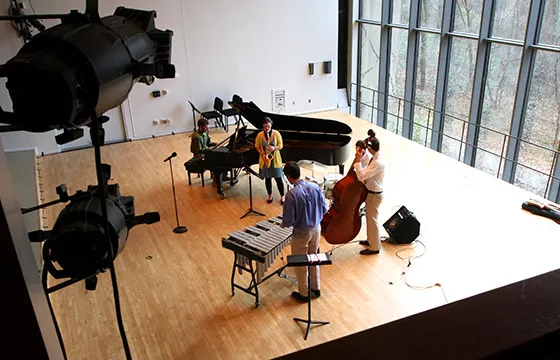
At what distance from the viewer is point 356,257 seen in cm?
767

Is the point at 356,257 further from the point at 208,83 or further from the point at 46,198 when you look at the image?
the point at 208,83

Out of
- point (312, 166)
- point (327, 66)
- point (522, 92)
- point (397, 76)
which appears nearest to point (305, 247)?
point (312, 166)

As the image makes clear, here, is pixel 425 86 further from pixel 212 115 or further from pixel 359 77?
pixel 212 115

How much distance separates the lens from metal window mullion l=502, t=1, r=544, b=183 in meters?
10.1

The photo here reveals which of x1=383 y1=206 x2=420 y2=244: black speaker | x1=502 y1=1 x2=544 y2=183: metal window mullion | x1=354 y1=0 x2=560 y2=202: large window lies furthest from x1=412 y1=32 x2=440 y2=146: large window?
x1=383 y1=206 x2=420 y2=244: black speaker

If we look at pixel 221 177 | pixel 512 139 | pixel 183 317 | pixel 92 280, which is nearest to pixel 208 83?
pixel 221 177

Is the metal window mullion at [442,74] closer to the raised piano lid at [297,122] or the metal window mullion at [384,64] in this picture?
the metal window mullion at [384,64]

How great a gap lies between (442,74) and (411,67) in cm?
123

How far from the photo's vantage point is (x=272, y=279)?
284 inches

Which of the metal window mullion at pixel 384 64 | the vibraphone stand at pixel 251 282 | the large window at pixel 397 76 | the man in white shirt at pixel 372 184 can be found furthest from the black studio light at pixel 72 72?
the metal window mullion at pixel 384 64

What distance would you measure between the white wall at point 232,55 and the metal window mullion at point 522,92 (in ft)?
20.7

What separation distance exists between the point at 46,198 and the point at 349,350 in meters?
10.4

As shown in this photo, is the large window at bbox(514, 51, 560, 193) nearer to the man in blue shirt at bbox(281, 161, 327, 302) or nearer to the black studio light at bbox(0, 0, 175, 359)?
the man in blue shirt at bbox(281, 161, 327, 302)

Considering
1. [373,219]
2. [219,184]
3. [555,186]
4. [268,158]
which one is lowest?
[555,186]
